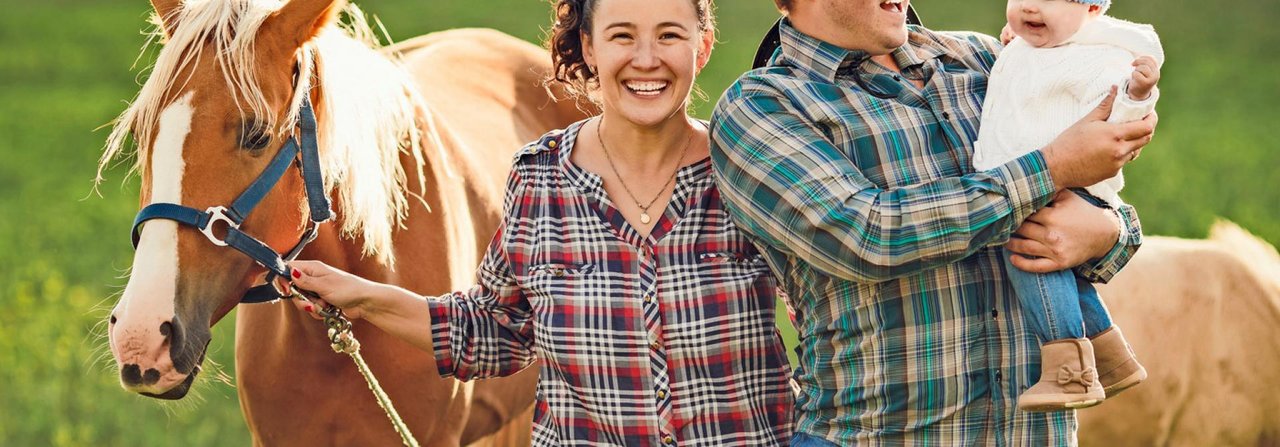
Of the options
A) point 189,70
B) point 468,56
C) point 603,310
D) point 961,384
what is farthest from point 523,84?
point 961,384

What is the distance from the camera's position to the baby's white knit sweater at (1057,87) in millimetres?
2600

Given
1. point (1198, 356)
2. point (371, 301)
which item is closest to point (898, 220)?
point (371, 301)

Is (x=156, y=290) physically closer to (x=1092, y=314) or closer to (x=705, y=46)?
(x=705, y=46)

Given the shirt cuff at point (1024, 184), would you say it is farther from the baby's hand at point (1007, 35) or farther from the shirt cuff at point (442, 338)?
the shirt cuff at point (442, 338)

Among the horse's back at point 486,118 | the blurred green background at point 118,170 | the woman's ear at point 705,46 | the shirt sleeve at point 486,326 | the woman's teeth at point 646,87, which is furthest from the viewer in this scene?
the blurred green background at point 118,170

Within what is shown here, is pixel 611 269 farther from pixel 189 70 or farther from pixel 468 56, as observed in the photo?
pixel 468 56

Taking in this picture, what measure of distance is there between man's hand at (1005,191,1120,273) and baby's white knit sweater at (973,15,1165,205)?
99 mm

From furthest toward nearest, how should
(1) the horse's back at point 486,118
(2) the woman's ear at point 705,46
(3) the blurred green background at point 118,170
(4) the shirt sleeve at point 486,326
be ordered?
(3) the blurred green background at point 118,170, (1) the horse's back at point 486,118, (4) the shirt sleeve at point 486,326, (2) the woman's ear at point 705,46

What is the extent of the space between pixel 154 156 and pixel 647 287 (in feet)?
3.77

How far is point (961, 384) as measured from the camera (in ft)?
8.61

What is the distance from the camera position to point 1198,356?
15.4ft

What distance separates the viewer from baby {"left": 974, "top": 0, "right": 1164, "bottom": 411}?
8.21 feet

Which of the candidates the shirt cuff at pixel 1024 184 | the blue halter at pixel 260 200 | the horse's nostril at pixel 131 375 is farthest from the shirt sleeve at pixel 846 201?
the horse's nostril at pixel 131 375

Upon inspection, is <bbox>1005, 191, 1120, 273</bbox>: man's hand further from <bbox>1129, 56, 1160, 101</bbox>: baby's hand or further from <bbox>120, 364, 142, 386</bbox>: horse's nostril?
<bbox>120, 364, 142, 386</bbox>: horse's nostril
